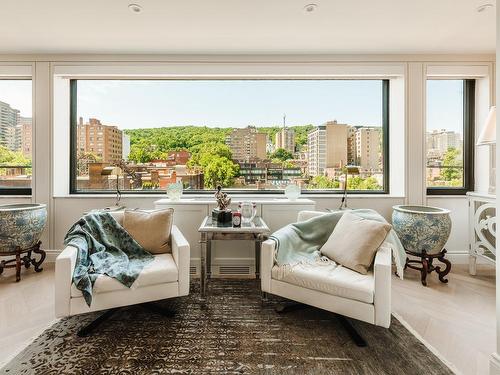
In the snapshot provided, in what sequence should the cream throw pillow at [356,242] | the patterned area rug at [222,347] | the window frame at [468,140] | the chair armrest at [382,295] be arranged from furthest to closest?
the window frame at [468,140], the cream throw pillow at [356,242], the chair armrest at [382,295], the patterned area rug at [222,347]

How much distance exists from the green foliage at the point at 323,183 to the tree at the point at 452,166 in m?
1.41

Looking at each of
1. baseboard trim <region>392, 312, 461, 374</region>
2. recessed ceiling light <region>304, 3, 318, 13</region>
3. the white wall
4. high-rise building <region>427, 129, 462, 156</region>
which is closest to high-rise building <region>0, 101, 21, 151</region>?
the white wall

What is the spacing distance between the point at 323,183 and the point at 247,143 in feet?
3.87

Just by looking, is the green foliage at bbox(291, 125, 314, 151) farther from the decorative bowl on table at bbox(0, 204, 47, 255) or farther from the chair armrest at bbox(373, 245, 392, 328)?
the decorative bowl on table at bbox(0, 204, 47, 255)

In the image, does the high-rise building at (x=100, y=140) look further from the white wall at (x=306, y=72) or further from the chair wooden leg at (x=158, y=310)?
the chair wooden leg at (x=158, y=310)

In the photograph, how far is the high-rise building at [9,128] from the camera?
3.72 metres

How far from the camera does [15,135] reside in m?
3.72

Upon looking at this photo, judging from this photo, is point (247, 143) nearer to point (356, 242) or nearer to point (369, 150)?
point (369, 150)

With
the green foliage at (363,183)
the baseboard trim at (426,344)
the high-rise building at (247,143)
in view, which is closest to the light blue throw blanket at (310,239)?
the baseboard trim at (426,344)

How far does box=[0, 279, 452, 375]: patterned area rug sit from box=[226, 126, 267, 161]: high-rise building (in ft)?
6.80

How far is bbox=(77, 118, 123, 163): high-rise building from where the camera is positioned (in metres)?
3.81

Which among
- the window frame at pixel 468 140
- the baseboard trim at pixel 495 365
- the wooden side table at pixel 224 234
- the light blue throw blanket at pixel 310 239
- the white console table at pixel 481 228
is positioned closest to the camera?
the baseboard trim at pixel 495 365

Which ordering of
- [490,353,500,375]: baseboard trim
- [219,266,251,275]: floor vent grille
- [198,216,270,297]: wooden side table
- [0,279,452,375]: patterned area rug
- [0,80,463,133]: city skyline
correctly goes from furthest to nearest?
[0,80,463,133]: city skyline < [219,266,251,275]: floor vent grille < [198,216,270,297]: wooden side table < [0,279,452,375]: patterned area rug < [490,353,500,375]: baseboard trim

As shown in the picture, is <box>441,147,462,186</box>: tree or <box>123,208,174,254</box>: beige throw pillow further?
<box>441,147,462,186</box>: tree
